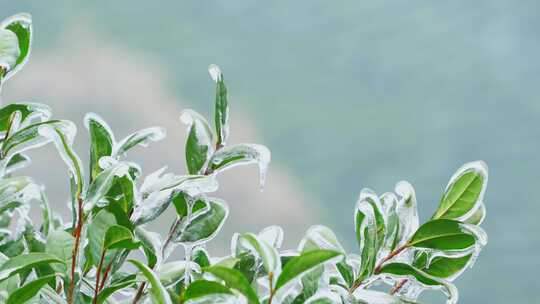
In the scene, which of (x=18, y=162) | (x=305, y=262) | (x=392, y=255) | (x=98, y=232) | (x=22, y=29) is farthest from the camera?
(x=18, y=162)

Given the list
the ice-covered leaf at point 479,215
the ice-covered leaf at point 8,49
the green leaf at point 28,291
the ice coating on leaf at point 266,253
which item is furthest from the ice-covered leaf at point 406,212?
the ice-covered leaf at point 8,49

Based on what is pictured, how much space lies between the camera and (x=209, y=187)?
0.90 metres

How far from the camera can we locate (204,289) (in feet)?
2.54

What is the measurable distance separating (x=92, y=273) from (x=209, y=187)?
0.29 meters

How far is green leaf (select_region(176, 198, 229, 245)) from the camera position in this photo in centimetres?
97

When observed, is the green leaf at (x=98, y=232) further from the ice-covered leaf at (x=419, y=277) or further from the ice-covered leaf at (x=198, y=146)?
the ice-covered leaf at (x=419, y=277)

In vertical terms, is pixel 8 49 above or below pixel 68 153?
above

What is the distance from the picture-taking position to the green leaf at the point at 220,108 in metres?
0.97

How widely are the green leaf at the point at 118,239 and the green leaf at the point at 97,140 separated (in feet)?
0.59

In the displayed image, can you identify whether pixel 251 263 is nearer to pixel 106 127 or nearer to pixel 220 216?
pixel 220 216

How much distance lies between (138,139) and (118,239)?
0.23m

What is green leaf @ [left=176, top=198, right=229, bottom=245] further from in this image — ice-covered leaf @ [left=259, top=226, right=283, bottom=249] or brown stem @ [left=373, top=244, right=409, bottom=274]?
brown stem @ [left=373, top=244, right=409, bottom=274]

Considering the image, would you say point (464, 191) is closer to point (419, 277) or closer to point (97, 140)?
point (419, 277)

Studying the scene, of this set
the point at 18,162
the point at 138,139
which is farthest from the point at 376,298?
the point at 18,162
